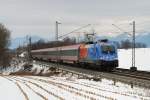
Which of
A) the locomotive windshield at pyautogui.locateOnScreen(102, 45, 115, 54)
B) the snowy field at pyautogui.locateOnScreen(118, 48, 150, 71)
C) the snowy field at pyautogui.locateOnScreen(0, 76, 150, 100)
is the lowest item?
the snowy field at pyautogui.locateOnScreen(0, 76, 150, 100)

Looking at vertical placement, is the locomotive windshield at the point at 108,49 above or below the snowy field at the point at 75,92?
above

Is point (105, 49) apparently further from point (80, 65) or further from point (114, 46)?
point (80, 65)

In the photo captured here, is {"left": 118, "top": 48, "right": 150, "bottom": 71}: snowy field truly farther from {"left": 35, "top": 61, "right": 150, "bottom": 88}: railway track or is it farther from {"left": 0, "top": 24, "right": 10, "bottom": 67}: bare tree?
{"left": 0, "top": 24, "right": 10, "bottom": 67}: bare tree

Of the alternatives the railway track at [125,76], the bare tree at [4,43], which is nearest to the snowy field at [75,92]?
the railway track at [125,76]

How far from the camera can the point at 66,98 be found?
688 inches

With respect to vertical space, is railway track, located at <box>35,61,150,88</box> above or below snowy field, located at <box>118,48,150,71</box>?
below

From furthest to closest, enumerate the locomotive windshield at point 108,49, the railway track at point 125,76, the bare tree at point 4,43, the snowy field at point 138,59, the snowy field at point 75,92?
1. the bare tree at point 4,43
2. the snowy field at point 138,59
3. the locomotive windshield at point 108,49
4. the railway track at point 125,76
5. the snowy field at point 75,92

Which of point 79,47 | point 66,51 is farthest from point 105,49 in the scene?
point 66,51

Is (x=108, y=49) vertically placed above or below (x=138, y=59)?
above

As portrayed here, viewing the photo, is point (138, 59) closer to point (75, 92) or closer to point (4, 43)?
point (75, 92)

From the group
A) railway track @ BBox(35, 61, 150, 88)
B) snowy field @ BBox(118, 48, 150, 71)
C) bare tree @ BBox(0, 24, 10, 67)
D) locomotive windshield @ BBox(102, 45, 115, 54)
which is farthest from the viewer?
bare tree @ BBox(0, 24, 10, 67)

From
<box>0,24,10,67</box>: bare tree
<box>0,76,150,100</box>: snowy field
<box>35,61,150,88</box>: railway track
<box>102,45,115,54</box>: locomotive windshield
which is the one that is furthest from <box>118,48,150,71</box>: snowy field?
<box>0,24,10,67</box>: bare tree

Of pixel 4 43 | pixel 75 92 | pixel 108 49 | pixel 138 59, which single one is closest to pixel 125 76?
pixel 108 49

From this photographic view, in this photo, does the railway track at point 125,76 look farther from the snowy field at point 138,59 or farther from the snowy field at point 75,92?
the snowy field at point 138,59
